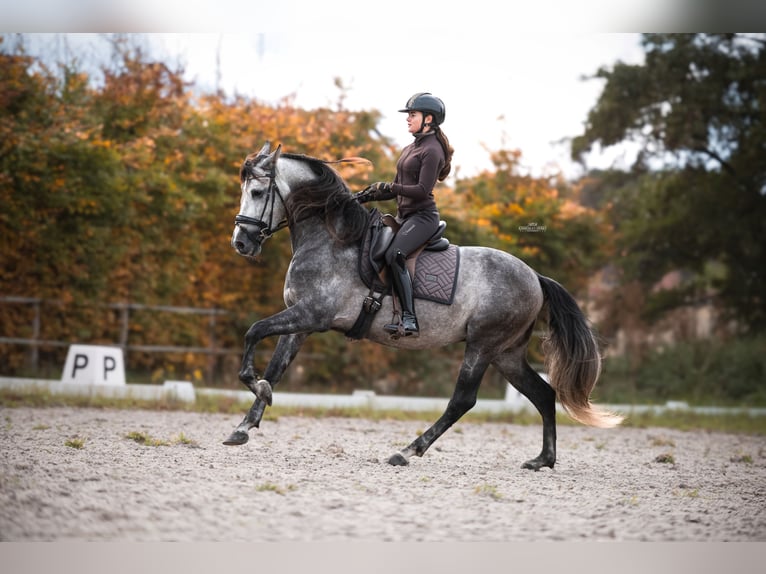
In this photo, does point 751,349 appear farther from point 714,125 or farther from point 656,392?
point 714,125

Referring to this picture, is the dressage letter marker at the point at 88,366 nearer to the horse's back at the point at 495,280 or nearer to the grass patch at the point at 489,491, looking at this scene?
the horse's back at the point at 495,280

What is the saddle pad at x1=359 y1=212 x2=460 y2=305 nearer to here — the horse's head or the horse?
the horse

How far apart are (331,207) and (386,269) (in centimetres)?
58

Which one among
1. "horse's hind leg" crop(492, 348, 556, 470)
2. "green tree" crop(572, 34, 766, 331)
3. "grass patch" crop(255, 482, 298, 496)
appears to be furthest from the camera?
"green tree" crop(572, 34, 766, 331)

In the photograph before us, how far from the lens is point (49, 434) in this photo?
662cm

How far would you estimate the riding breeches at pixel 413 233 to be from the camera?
5773mm

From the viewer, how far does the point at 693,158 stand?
1495cm

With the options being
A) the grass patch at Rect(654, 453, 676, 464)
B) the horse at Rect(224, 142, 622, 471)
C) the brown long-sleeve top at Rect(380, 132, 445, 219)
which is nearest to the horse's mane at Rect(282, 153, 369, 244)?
the horse at Rect(224, 142, 622, 471)

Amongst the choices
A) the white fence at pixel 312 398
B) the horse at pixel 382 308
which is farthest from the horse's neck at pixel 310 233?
the white fence at pixel 312 398

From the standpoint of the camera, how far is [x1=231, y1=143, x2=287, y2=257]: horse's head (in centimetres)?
572

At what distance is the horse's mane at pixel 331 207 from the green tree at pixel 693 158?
8361 mm

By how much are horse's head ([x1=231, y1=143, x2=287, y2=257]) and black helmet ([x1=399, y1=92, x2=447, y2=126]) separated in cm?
97

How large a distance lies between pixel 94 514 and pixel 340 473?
5.96ft

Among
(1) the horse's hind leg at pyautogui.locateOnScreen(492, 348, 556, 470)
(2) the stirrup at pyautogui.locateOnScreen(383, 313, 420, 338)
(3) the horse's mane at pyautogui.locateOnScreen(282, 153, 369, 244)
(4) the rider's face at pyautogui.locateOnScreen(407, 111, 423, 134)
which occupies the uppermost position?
(4) the rider's face at pyautogui.locateOnScreen(407, 111, 423, 134)
